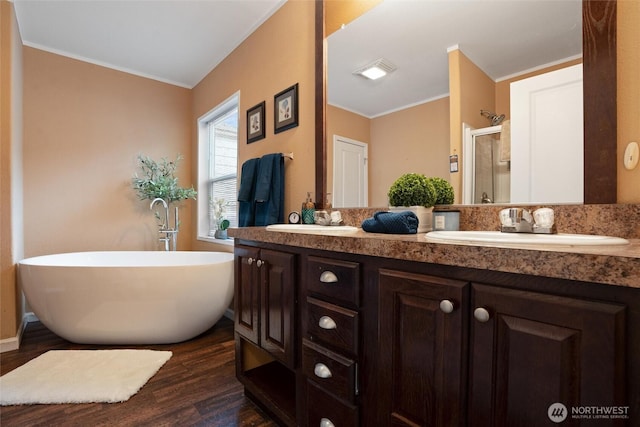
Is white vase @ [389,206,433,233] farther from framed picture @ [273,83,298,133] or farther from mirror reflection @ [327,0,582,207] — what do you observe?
framed picture @ [273,83,298,133]

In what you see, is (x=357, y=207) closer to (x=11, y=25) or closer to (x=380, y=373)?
(x=380, y=373)

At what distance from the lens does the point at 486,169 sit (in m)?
1.20

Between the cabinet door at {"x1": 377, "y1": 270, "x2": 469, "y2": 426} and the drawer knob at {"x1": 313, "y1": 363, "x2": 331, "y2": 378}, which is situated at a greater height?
the cabinet door at {"x1": 377, "y1": 270, "x2": 469, "y2": 426}

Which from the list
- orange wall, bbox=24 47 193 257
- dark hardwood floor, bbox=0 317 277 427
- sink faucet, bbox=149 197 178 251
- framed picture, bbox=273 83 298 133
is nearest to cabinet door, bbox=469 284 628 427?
dark hardwood floor, bbox=0 317 277 427

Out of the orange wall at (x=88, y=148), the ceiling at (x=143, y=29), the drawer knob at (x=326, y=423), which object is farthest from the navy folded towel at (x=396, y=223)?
the orange wall at (x=88, y=148)

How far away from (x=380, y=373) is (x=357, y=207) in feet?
3.17

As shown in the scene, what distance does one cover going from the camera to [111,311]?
2129 millimetres

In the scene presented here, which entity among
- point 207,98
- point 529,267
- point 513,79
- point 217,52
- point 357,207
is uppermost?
point 217,52

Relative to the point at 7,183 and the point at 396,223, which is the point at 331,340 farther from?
the point at 7,183

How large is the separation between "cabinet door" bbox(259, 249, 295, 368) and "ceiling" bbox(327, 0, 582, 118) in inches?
36.7

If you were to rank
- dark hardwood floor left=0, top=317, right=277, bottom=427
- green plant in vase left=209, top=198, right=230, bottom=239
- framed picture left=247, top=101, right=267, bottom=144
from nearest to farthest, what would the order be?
dark hardwood floor left=0, top=317, right=277, bottom=427 < framed picture left=247, top=101, right=267, bottom=144 < green plant in vase left=209, top=198, right=230, bottom=239

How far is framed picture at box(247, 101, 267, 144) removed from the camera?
7.97 feet

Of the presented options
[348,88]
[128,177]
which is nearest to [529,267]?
[348,88]

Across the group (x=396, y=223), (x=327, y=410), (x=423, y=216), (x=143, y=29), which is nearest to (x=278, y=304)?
(x=327, y=410)
